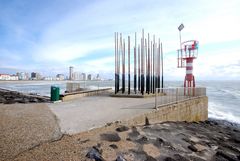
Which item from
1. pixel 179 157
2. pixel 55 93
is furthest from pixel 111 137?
pixel 55 93

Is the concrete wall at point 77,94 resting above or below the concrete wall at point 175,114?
above

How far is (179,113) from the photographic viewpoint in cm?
1045

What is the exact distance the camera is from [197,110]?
1323 centimetres

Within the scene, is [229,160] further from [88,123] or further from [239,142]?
[88,123]

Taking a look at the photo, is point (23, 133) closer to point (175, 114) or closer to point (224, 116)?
point (175, 114)

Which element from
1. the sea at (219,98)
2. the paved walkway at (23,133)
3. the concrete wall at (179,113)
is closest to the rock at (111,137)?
the concrete wall at (179,113)

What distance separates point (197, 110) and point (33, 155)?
11520 millimetres

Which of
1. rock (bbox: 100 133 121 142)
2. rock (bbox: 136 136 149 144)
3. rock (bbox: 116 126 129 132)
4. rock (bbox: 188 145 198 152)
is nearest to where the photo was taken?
rock (bbox: 100 133 121 142)

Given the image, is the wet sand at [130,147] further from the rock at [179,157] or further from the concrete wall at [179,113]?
the concrete wall at [179,113]

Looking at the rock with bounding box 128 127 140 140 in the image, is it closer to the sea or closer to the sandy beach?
the sandy beach

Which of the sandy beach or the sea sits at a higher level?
the sandy beach

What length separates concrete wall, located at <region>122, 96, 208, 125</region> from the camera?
7.61m

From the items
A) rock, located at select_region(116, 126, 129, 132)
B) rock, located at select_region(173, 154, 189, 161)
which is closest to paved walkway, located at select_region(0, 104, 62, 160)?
rock, located at select_region(116, 126, 129, 132)

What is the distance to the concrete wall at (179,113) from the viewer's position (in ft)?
25.0
